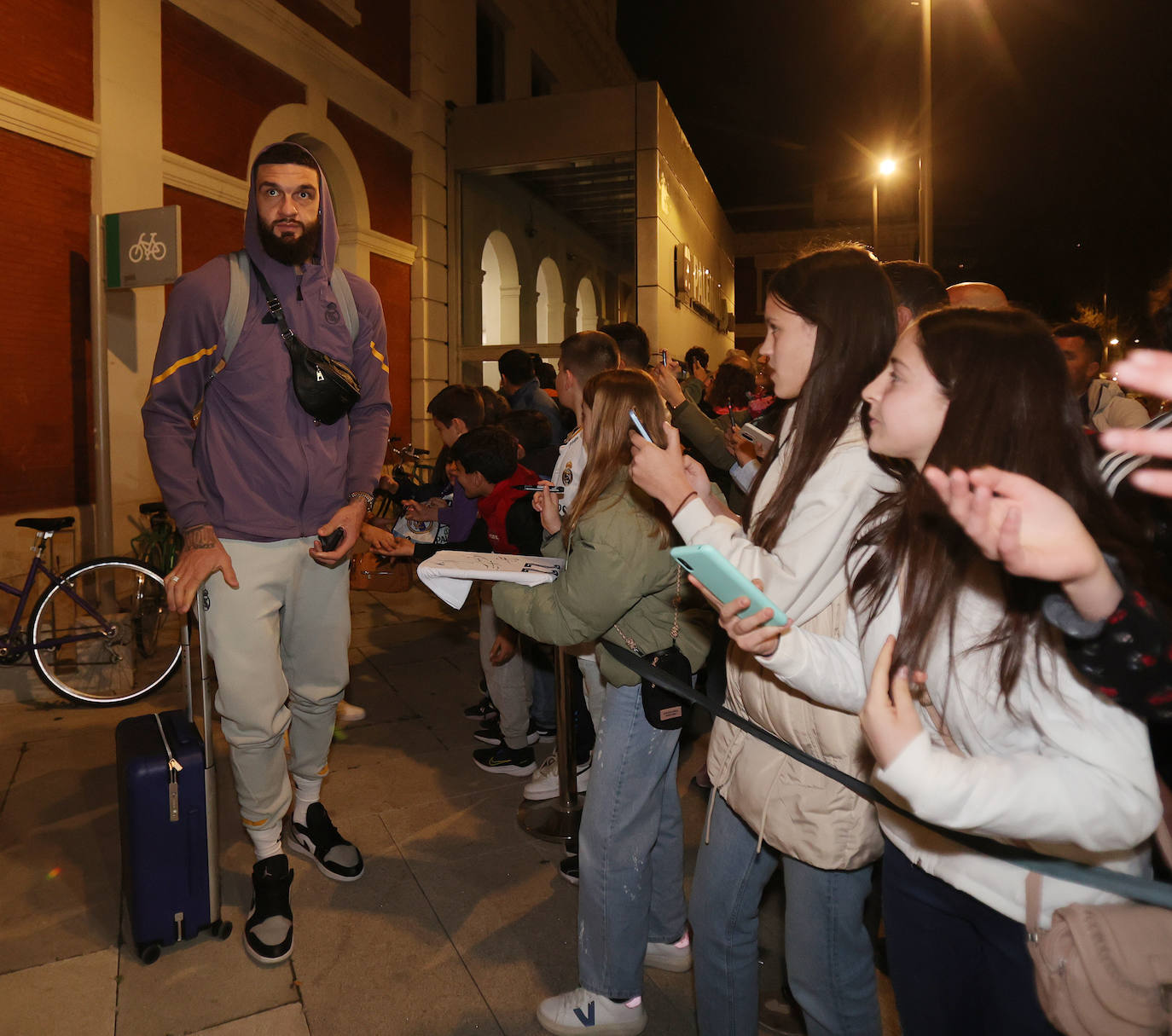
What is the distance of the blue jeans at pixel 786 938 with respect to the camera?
1897 mm

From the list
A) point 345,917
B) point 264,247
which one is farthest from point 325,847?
point 264,247

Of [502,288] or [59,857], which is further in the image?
[502,288]

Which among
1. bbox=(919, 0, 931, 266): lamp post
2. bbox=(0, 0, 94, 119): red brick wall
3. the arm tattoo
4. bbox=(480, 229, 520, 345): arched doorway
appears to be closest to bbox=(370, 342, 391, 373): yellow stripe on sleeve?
the arm tattoo

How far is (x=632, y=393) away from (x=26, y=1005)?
2585mm

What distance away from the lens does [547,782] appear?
13.1ft

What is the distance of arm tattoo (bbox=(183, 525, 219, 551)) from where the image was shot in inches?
109

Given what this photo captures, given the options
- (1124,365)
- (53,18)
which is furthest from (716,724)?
(53,18)

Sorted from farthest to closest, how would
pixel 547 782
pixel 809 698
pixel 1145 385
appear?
pixel 547 782, pixel 809 698, pixel 1145 385

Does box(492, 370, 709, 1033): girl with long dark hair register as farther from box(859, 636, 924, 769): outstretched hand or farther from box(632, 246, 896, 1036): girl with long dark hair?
box(859, 636, 924, 769): outstretched hand

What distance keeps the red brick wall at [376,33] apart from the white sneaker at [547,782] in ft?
32.3

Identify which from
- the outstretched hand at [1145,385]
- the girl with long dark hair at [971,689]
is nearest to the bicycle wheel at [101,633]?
the girl with long dark hair at [971,689]

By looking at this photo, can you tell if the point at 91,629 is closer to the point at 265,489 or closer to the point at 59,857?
the point at 59,857

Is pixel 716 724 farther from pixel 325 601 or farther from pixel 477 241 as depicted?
pixel 477 241

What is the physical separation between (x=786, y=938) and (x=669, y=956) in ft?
3.35
